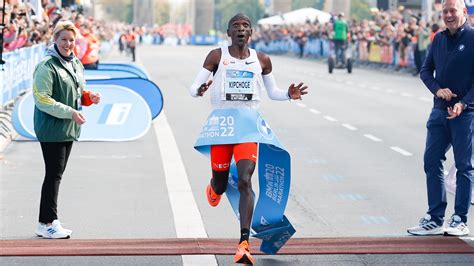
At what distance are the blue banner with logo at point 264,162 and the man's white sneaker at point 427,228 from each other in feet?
4.77

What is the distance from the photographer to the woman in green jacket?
29.6 ft

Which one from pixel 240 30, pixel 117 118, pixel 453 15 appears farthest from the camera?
pixel 117 118

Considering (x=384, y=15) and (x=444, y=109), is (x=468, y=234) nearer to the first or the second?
(x=444, y=109)

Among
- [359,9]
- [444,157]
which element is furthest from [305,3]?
[444,157]

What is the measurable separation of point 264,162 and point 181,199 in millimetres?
2979

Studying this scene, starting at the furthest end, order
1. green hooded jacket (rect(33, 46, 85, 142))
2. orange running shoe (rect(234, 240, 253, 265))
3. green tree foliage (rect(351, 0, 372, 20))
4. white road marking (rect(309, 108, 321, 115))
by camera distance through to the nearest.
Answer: green tree foliage (rect(351, 0, 372, 20))
white road marking (rect(309, 108, 321, 115))
green hooded jacket (rect(33, 46, 85, 142))
orange running shoe (rect(234, 240, 253, 265))

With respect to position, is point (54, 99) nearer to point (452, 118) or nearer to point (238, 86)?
point (238, 86)

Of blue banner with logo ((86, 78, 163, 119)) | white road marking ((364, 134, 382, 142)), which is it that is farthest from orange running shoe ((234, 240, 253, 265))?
blue banner with logo ((86, 78, 163, 119))

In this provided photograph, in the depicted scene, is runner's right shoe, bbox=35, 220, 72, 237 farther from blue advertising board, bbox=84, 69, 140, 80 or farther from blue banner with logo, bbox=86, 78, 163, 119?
blue advertising board, bbox=84, 69, 140, 80

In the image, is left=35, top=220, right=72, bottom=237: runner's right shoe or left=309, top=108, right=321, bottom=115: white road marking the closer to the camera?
left=35, top=220, right=72, bottom=237: runner's right shoe

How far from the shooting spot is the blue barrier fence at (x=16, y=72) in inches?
755

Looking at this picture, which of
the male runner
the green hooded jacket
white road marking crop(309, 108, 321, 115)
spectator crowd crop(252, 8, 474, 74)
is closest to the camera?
the male runner

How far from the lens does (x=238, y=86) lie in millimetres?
8312

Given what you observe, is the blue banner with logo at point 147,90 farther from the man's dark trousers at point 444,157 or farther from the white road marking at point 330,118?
the man's dark trousers at point 444,157
